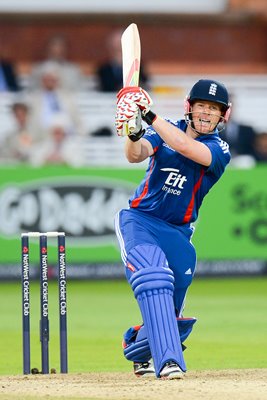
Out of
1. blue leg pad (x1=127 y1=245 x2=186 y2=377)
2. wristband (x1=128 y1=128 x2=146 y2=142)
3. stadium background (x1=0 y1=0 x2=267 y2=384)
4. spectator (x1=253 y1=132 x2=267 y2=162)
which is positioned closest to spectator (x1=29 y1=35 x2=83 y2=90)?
stadium background (x1=0 y1=0 x2=267 y2=384)

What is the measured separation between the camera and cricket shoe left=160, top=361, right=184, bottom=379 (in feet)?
22.5

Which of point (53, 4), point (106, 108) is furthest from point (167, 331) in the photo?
point (53, 4)

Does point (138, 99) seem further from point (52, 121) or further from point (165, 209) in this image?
point (52, 121)

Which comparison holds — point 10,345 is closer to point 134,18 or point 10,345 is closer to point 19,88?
point 19,88

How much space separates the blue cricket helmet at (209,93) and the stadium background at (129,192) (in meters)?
2.10

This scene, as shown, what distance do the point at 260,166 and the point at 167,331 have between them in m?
8.97

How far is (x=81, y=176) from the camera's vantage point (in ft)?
49.2

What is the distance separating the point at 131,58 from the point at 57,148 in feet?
30.0

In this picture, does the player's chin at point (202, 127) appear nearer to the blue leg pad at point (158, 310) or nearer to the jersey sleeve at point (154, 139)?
the jersey sleeve at point (154, 139)

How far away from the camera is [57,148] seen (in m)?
16.5

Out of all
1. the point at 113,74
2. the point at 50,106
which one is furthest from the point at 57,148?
the point at 113,74

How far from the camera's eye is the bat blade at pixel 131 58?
7258 mm

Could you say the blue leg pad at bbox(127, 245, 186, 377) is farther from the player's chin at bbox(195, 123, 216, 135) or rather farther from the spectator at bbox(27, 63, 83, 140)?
the spectator at bbox(27, 63, 83, 140)

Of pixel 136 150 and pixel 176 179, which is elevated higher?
pixel 136 150
